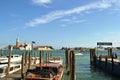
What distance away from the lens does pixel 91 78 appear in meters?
38.8

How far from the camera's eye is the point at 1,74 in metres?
29.0

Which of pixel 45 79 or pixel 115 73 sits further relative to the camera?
pixel 115 73

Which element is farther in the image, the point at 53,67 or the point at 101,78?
the point at 101,78

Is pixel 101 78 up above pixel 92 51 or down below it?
below

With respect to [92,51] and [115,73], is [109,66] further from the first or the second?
[92,51]

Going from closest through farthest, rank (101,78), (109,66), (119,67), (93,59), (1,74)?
(1,74) < (119,67) < (101,78) < (109,66) < (93,59)

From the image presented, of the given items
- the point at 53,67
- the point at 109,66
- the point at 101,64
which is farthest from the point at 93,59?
the point at 53,67

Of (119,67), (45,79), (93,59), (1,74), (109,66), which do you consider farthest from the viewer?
(93,59)

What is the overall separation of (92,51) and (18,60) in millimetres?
20773

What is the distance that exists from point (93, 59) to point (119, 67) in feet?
73.0

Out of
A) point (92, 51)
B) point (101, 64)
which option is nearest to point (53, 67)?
point (101, 64)

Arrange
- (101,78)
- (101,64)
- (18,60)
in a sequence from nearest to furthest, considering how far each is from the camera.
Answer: (101,78) < (101,64) < (18,60)

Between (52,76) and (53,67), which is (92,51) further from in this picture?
(52,76)

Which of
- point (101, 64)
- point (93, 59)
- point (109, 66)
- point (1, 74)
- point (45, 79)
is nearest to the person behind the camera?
point (45, 79)
